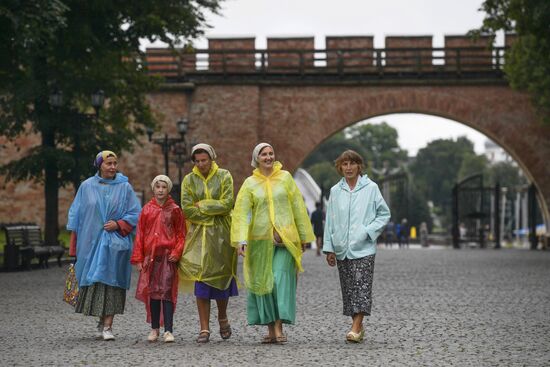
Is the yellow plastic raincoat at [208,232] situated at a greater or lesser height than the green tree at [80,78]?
lesser

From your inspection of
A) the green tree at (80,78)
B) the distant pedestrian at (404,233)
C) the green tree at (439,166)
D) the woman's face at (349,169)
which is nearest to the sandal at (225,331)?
the woman's face at (349,169)

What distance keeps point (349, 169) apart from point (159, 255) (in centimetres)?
174

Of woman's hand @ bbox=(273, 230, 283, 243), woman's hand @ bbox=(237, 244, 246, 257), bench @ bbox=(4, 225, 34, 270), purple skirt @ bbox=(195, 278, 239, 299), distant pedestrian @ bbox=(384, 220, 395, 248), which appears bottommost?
distant pedestrian @ bbox=(384, 220, 395, 248)

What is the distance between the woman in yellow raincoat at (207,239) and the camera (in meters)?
9.37

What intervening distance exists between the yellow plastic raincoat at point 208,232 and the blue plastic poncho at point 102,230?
0.62 m

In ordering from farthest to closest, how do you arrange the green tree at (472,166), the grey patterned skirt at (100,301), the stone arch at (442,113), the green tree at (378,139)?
1. the green tree at (378,139)
2. the green tree at (472,166)
3. the stone arch at (442,113)
4. the grey patterned skirt at (100,301)

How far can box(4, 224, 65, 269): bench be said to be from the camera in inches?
837

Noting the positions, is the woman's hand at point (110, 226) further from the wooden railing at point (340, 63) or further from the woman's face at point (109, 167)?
the wooden railing at point (340, 63)

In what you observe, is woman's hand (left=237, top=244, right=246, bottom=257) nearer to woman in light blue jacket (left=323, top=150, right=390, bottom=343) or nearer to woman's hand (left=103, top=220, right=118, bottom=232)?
woman in light blue jacket (left=323, top=150, right=390, bottom=343)

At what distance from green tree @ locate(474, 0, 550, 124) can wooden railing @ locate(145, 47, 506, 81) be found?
7.01ft

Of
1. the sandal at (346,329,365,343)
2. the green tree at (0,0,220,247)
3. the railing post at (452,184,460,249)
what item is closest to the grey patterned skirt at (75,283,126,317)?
the sandal at (346,329,365,343)

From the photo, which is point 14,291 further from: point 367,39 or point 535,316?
point 367,39

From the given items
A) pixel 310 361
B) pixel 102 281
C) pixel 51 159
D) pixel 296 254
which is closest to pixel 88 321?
pixel 102 281

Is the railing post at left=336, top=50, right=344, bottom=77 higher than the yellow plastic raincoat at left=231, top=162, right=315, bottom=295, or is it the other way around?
the railing post at left=336, top=50, right=344, bottom=77
